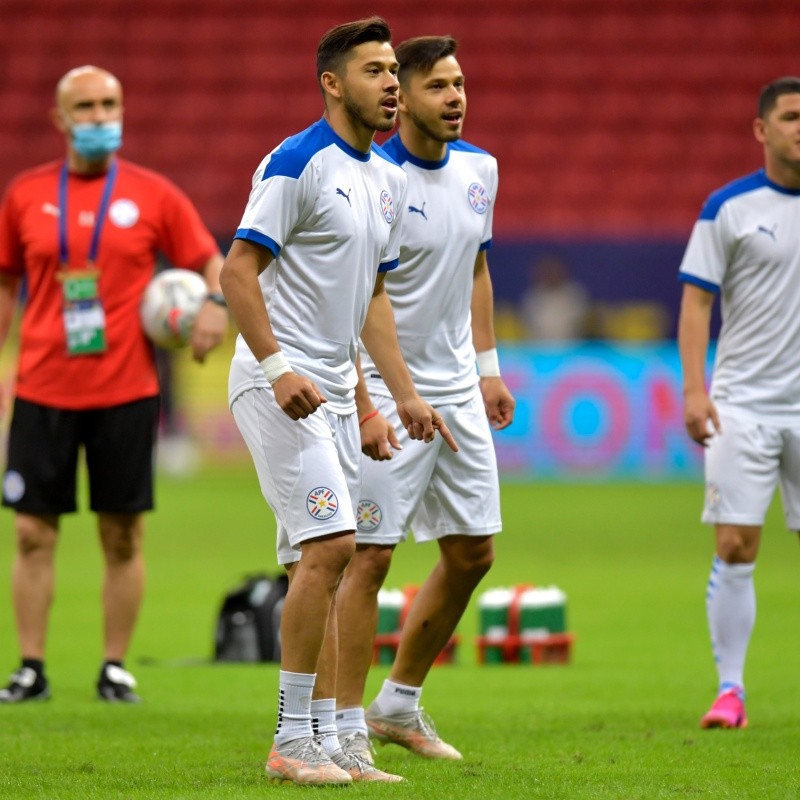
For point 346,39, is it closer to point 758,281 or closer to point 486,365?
point 486,365

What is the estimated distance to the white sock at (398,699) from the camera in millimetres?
5570

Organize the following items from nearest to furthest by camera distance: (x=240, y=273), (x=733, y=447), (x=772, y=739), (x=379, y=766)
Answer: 1. (x=240, y=273)
2. (x=379, y=766)
3. (x=772, y=739)
4. (x=733, y=447)

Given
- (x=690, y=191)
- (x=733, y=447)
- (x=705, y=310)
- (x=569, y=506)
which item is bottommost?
(x=569, y=506)

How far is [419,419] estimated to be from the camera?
5.00 meters

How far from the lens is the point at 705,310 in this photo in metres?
6.40

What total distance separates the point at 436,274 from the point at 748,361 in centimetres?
150

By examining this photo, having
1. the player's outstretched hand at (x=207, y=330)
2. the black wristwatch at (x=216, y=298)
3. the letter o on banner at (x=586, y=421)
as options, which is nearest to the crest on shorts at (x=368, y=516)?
the player's outstretched hand at (x=207, y=330)

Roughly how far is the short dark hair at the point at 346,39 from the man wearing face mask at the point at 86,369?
2.13 m

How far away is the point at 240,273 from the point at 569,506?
38.9 ft

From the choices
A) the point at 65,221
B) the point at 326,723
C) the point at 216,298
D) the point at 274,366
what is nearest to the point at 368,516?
the point at 326,723

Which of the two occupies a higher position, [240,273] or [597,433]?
[240,273]

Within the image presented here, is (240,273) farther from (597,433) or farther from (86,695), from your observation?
(597,433)

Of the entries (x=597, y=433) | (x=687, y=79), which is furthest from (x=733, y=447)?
(x=687, y=79)

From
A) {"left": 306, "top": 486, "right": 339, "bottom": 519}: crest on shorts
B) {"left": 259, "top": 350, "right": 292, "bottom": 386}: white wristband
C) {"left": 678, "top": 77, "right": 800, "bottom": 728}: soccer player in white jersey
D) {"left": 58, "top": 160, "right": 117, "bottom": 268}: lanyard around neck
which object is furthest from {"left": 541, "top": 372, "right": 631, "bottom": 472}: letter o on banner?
{"left": 259, "top": 350, "right": 292, "bottom": 386}: white wristband
